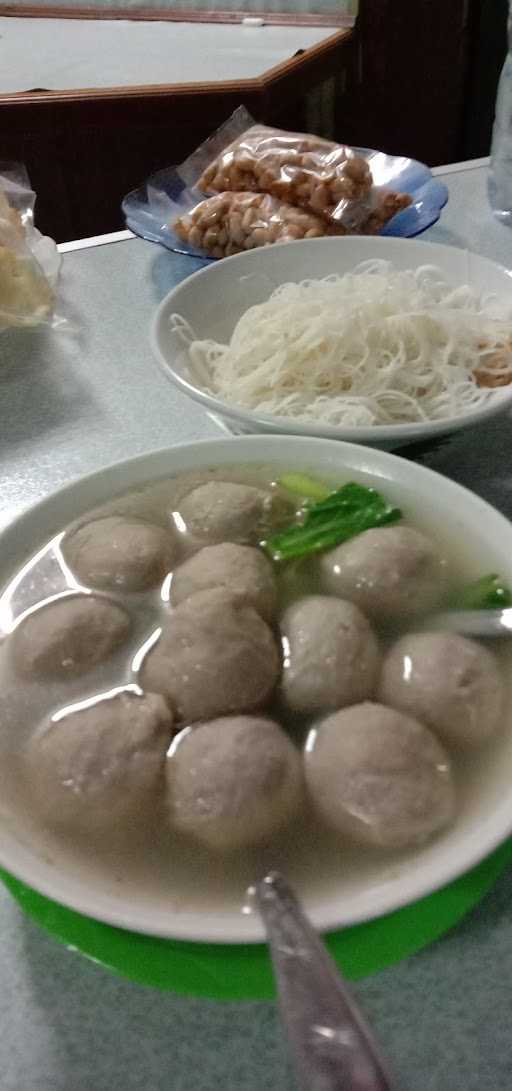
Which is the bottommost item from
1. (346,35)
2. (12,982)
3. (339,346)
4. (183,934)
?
(12,982)

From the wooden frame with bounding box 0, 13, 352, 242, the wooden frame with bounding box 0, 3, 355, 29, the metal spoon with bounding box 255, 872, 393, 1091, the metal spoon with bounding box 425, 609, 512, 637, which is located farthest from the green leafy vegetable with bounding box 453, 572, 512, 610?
the wooden frame with bounding box 0, 3, 355, 29

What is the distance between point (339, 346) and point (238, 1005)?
2.67ft

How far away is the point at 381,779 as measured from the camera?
1.97ft

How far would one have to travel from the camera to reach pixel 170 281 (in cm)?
158

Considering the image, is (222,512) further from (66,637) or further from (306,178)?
(306,178)

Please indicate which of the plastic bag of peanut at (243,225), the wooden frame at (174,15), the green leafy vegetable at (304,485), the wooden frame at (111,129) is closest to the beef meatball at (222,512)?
the green leafy vegetable at (304,485)

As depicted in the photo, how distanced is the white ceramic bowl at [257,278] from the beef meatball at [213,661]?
341mm

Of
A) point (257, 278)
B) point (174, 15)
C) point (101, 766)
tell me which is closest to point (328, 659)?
point (101, 766)

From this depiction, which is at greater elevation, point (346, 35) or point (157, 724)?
point (346, 35)

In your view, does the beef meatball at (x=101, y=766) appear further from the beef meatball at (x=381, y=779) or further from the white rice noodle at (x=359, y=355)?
the white rice noodle at (x=359, y=355)

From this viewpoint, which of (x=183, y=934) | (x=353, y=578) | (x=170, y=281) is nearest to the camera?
(x=183, y=934)

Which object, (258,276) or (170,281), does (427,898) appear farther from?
(170,281)

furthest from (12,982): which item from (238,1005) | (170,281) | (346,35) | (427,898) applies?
(346,35)

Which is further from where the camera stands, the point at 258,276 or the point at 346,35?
the point at 346,35
